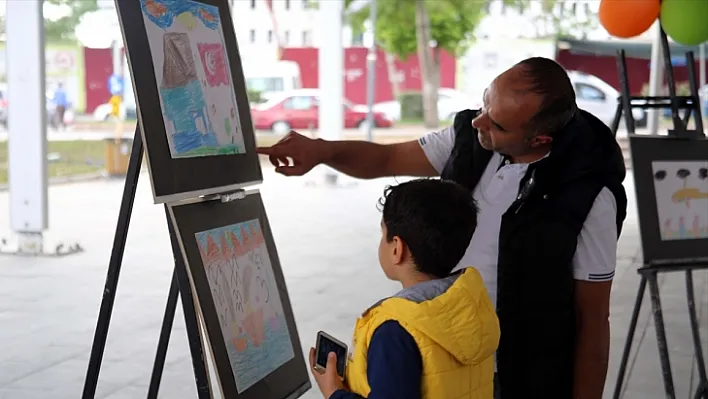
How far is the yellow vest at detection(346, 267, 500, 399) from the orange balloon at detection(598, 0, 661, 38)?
98.4 inches

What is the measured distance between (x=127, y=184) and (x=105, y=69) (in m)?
23.1

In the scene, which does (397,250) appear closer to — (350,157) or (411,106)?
(350,157)

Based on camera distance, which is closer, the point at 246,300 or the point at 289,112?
the point at 246,300

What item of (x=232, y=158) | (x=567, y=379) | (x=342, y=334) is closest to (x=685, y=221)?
(x=567, y=379)

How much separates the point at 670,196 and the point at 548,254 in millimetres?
1501

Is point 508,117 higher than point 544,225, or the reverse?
point 508,117

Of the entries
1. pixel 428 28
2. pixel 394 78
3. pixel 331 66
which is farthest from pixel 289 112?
pixel 331 66

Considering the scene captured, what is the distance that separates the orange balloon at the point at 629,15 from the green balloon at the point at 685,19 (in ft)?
0.19

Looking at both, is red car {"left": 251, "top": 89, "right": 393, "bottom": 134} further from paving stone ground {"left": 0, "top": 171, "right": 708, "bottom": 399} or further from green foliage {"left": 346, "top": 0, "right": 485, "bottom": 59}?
paving stone ground {"left": 0, "top": 171, "right": 708, "bottom": 399}

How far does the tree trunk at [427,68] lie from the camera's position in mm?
24641

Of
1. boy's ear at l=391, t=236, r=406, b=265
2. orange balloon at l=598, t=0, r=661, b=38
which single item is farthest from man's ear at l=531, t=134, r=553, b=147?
orange balloon at l=598, t=0, r=661, b=38

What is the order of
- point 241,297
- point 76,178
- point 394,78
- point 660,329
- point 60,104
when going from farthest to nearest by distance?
point 394,78, point 60,104, point 76,178, point 660,329, point 241,297

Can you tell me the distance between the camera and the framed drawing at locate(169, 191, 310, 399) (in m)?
2.29

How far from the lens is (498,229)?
7.28ft
